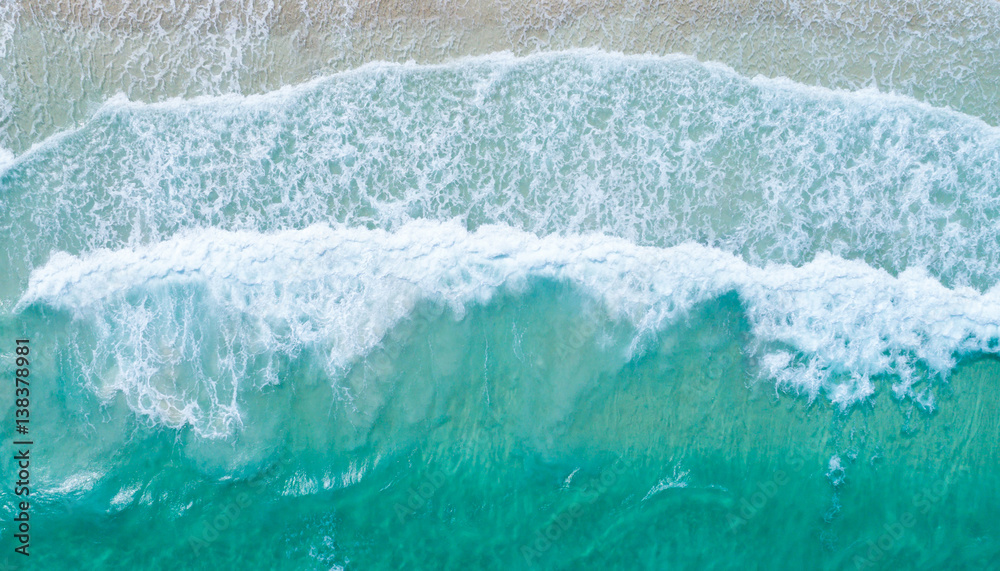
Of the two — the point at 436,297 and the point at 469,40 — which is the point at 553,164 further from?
the point at 436,297

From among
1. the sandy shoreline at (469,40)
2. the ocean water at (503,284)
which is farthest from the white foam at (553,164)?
the sandy shoreline at (469,40)

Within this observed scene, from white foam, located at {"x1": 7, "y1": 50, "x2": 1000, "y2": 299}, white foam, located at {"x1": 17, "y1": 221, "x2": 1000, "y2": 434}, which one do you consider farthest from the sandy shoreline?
white foam, located at {"x1": 17, "y1": 221, "x2": 1000, "y2": 434}

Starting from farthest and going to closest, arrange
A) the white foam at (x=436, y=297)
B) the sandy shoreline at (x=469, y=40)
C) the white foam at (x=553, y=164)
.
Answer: the sandy shoreline at (x=469, y=40)
the white foam at (x=553, y=164)
the white foam at (x=436, y=297)

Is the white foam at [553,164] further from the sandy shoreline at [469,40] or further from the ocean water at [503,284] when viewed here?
the sandy shoreline at [469,40]

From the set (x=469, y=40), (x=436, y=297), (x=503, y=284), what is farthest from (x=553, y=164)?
(x=436, y=297)

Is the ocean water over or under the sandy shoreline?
under

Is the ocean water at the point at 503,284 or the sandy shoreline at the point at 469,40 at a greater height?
the sandy shoreline at the point at 469,40

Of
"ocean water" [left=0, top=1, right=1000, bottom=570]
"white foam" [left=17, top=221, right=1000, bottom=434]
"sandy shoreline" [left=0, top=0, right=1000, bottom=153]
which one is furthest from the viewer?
"sandy shoreline" [left=0, top=0, right=1000, bottom=153]

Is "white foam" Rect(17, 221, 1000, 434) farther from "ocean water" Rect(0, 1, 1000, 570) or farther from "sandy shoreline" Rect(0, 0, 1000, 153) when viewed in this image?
"sandy shoreline" Rect(0, 0, 1000, 153)
